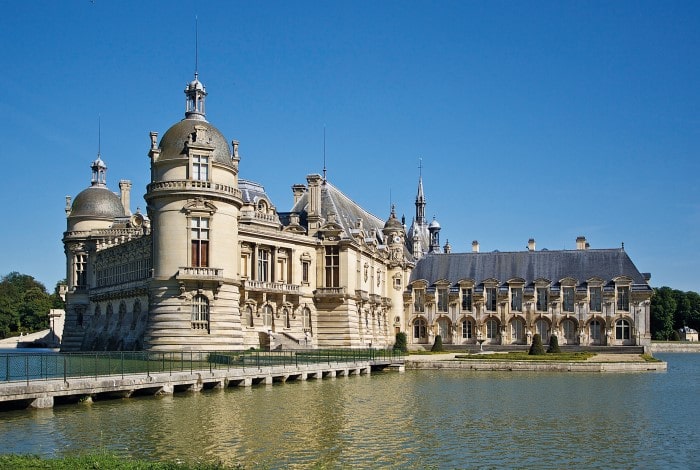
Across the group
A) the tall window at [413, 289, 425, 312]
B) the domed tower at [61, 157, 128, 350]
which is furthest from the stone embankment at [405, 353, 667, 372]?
the domed tower at [61, 157, 128, 350]

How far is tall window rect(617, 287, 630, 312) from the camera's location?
274 feet

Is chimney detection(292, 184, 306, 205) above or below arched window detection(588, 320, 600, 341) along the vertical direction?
above

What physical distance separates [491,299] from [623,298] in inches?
516

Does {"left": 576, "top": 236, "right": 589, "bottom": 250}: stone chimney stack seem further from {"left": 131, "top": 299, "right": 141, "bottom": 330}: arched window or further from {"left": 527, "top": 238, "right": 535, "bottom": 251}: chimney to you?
{"left": 131, "top": 299, "right": 141, "bottom": 330}: arched window

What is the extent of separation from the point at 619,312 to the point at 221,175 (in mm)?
45843

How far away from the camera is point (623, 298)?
83.8 meters

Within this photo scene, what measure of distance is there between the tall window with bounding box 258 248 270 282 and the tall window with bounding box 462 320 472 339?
97.3 feet

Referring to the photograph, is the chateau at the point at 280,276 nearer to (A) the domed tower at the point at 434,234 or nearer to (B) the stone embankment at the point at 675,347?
(A) the domed tower at the point at 434,234

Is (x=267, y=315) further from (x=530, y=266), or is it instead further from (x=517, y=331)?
(x=530, y=266)

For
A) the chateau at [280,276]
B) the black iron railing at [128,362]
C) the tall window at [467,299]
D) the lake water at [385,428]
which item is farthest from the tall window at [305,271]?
the lake water at [385,428]

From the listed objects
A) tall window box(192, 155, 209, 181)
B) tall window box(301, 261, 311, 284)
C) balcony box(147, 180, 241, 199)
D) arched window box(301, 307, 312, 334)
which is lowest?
arched window box(301, 307, 312, 334)

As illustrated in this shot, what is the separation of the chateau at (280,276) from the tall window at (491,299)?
0.15 meters

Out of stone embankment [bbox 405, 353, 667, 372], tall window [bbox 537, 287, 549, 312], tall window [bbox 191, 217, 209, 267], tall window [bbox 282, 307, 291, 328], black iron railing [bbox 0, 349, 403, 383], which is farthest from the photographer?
tall window [bbox 537, 287, 549, 312]

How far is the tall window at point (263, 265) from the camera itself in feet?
217
